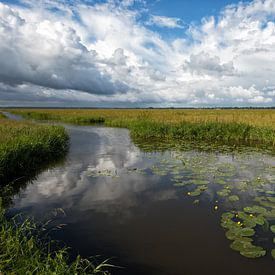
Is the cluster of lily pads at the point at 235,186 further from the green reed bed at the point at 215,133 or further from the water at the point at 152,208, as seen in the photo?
the green reed bed at the point at 215,133

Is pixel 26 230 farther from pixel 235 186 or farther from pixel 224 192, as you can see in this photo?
pixel 235 186

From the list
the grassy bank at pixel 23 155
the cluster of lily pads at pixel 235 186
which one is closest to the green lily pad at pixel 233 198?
the cluster of lily pads at pixel 235 186

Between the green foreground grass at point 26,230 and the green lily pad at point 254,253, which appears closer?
the green foreground grass at point 26,230

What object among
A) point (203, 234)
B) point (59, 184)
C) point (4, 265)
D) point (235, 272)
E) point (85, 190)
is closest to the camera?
point (4, 265)

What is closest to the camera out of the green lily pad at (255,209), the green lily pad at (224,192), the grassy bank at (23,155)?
the green lily pad at (255,209)

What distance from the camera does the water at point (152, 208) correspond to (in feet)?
14.2

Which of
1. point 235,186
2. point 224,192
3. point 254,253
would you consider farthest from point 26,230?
point 235,186

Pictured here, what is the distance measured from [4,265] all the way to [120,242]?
2.15 metres

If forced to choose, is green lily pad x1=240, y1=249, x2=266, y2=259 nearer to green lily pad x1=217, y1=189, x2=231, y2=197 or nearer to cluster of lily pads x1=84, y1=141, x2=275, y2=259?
cluster of lily pads x1=84, y1=141, x2=275, y2=259

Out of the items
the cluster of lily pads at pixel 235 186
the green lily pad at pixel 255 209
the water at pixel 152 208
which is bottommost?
the water at pixel 152 208


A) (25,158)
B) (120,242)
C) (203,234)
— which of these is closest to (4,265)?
(120,242)

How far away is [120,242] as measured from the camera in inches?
191

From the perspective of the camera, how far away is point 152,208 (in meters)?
6.45

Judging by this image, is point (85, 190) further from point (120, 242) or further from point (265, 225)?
point (265, 225)
